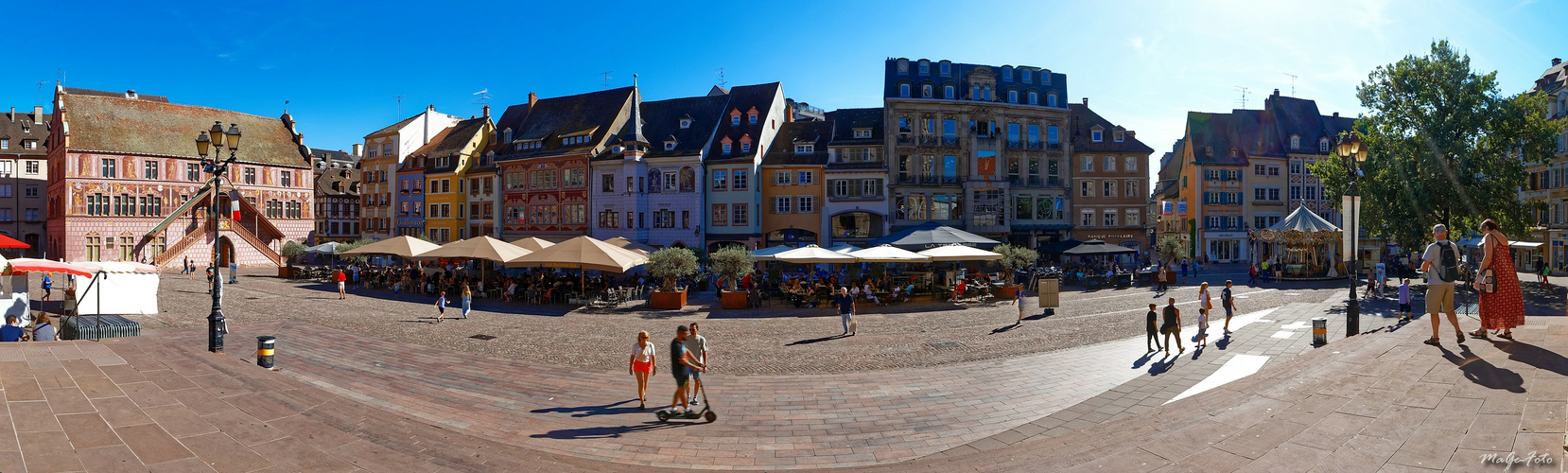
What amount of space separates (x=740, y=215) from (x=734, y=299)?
73.9 ft

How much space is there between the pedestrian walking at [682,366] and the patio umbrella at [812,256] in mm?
14227

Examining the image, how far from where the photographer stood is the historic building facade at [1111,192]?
50062 mm

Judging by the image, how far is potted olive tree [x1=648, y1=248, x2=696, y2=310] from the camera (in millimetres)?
23750

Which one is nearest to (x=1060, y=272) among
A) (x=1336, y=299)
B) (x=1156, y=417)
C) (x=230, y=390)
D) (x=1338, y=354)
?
(x=1336, y=299)

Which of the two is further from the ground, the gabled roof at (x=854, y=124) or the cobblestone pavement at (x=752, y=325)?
the gabled roof at (x=854, y=124)

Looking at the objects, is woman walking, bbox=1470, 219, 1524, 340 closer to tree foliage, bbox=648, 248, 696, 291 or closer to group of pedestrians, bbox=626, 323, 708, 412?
group of pedestrians, bbox=626, 323, 708, 412

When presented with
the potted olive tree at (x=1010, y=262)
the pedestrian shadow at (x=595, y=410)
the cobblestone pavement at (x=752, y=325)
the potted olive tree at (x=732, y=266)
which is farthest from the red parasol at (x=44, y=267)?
the potted olive tree at (x=1010, y=262)

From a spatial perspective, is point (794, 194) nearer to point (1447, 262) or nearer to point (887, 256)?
point (887, 256)

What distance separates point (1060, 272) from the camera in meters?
34.8

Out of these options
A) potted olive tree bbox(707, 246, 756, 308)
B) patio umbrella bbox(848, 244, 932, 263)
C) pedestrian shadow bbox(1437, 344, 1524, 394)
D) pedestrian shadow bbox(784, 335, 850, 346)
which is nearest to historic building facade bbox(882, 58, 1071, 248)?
patio umbrella bbox(848, 244, 932, 263)

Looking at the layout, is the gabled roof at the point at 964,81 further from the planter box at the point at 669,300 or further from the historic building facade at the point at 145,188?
the historic building facade at the point at 145,188

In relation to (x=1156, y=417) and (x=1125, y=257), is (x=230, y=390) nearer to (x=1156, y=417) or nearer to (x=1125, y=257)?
(x=1156, y=417)

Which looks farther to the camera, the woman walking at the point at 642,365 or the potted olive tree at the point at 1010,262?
the potted olive tree at the point at 1010,262

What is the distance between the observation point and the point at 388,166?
61.4 meters
